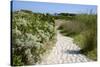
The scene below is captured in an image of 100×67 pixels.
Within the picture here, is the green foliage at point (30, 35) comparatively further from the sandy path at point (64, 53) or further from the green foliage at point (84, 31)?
the green foliage at point (84, 31)

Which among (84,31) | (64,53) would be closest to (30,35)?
(64,53)

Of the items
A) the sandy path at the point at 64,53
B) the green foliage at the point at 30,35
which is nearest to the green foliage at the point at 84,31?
the sandy path at the point at 64,53

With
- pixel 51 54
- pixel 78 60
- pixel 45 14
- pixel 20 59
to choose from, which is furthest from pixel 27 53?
pixel 78 60

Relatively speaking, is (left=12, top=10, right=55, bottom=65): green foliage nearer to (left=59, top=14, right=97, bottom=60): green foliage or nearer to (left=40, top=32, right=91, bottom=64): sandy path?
(left=40, top=32, right=91, bottom=64): sandy path

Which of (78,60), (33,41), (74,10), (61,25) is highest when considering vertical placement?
(74,10)

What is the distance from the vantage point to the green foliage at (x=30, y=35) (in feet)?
7.90

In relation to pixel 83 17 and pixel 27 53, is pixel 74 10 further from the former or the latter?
pixel 27 53

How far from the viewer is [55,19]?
262cm

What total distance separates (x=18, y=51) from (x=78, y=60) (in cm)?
79

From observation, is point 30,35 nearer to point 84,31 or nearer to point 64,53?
point 64,53

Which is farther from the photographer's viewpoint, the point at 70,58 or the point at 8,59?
the point at 70,58

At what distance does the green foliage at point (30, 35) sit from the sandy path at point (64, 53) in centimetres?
8

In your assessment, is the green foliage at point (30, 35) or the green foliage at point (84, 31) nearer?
the green foliage at point (30, 35)

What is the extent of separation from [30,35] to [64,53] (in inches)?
19.1
